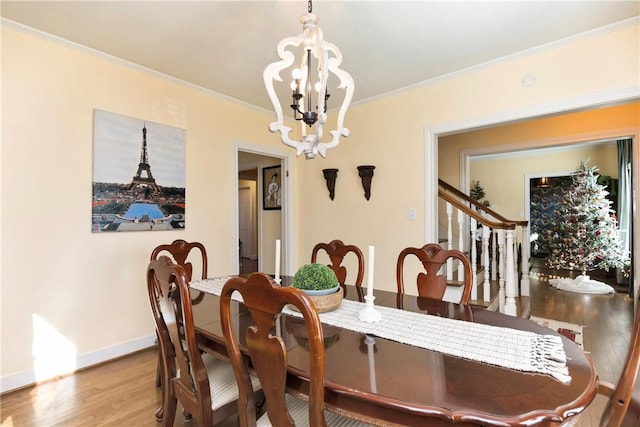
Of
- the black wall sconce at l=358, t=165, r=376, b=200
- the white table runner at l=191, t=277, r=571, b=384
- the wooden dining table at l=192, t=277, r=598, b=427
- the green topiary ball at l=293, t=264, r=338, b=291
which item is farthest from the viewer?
the black wall sconce at l=358, t=165, r=376, b=200

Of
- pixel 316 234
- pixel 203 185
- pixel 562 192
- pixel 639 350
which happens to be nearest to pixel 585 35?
pixel 639 350

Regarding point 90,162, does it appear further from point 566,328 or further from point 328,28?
point 566,328

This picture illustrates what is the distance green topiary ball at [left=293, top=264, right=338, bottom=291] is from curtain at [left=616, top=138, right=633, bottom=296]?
5.61m

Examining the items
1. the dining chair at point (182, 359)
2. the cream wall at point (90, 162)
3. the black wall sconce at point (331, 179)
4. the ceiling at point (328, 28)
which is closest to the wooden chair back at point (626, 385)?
the dining chair at point (182, 359)

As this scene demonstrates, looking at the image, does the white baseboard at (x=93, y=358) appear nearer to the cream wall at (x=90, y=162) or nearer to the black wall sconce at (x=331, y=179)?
the cream wall at (x=90, y=162)

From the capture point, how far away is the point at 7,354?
2131 mm

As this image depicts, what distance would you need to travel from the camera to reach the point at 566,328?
3293 mm

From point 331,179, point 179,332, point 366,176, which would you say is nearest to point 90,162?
point 179,332

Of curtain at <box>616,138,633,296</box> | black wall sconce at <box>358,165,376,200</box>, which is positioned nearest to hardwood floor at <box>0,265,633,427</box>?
black wall sconce at <box>358,165,376,200</box>

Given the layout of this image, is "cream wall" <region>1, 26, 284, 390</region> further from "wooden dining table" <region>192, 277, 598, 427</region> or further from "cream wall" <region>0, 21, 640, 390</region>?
"wooden dining table" <region>192, 277, 598, 427</region>

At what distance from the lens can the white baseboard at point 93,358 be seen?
2.12 m

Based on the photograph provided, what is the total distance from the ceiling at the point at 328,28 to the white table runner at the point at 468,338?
6.00ft

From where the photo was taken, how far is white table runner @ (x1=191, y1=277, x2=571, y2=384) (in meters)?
0.99

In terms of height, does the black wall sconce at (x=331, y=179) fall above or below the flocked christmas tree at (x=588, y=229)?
above
